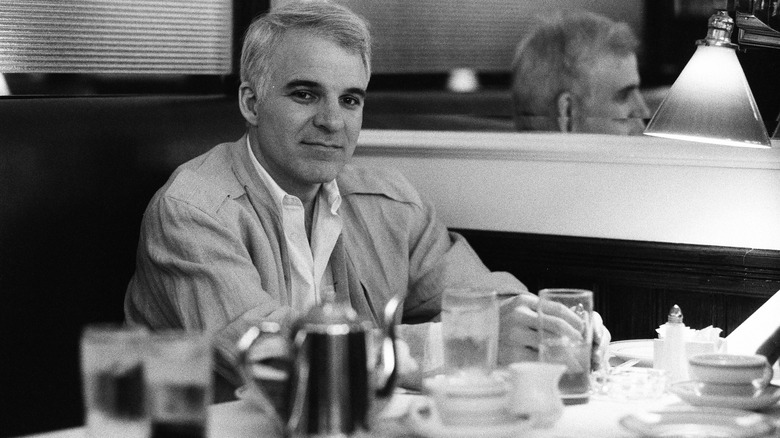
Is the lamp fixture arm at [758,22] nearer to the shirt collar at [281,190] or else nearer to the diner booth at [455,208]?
the diner booth at [455,208]

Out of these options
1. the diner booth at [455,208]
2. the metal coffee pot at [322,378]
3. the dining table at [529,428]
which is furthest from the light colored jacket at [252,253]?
the metal coffee pot at [322,378]

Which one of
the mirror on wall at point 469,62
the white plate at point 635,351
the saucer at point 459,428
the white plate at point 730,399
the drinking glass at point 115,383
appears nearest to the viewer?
the drinking glass at point 115,383

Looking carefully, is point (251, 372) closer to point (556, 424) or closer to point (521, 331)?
point (556, 424)

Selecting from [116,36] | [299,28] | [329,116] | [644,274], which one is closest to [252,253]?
[329,116]

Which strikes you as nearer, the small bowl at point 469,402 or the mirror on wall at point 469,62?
the small bowl at point 469,402

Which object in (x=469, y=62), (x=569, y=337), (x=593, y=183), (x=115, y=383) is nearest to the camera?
(x=115, y=383)

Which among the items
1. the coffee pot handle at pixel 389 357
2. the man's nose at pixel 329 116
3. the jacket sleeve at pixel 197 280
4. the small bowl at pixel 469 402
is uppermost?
the man's nose at pixel 329 116

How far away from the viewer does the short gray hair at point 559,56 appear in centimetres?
314

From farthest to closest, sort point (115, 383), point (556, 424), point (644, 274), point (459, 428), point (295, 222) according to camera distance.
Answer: point (644, 274) → point (295, 222) → point (556, 424) → point (459, 428) → point (115, 383)

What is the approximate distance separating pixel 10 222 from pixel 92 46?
0.58 metres

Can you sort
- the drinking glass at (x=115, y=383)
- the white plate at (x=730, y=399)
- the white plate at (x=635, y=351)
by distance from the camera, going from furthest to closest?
the white plate at (x=635, y=351) → the white plate at (x=730, y=399) → the drinking glass at (x=115, y=383)

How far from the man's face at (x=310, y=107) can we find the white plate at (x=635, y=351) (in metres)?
0.67

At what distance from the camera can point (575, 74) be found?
3.15 metres

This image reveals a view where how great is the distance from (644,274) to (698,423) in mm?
1110
